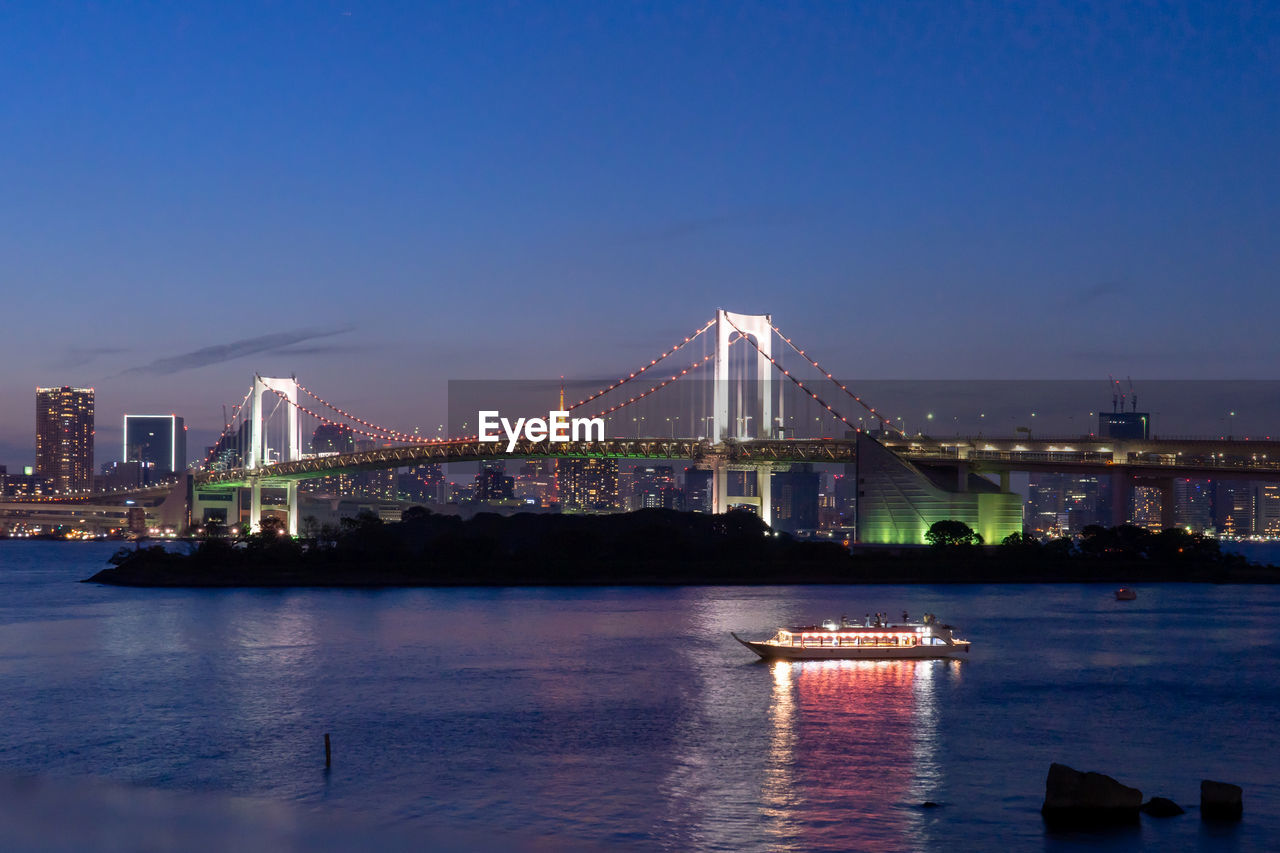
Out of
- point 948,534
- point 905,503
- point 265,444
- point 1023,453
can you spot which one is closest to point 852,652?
point 948,534

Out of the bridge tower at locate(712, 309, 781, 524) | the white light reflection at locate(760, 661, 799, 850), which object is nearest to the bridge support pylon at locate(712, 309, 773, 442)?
the bridge tower at locate(712, 309, 781, 524)

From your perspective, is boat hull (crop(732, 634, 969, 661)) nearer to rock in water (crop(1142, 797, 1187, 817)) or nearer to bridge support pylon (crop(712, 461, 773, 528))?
rock in water (crop(1142, 797, 1187, 817))

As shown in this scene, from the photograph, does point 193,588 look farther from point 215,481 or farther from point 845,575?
point 215,481

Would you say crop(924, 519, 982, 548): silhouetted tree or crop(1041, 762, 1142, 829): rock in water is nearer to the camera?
Answer: crop(1041, 762, 1142, 829): rock in water

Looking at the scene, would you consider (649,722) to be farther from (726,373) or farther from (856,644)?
(726,373)

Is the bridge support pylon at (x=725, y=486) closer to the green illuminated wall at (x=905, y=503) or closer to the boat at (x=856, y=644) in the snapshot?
the green illuminated wall at (x=905, y=503)

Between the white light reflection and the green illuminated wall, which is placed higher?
the green illuminated wall

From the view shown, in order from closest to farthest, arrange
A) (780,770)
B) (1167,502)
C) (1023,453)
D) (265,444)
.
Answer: (780,770), (1023,453), (1167,502), (265,444)
